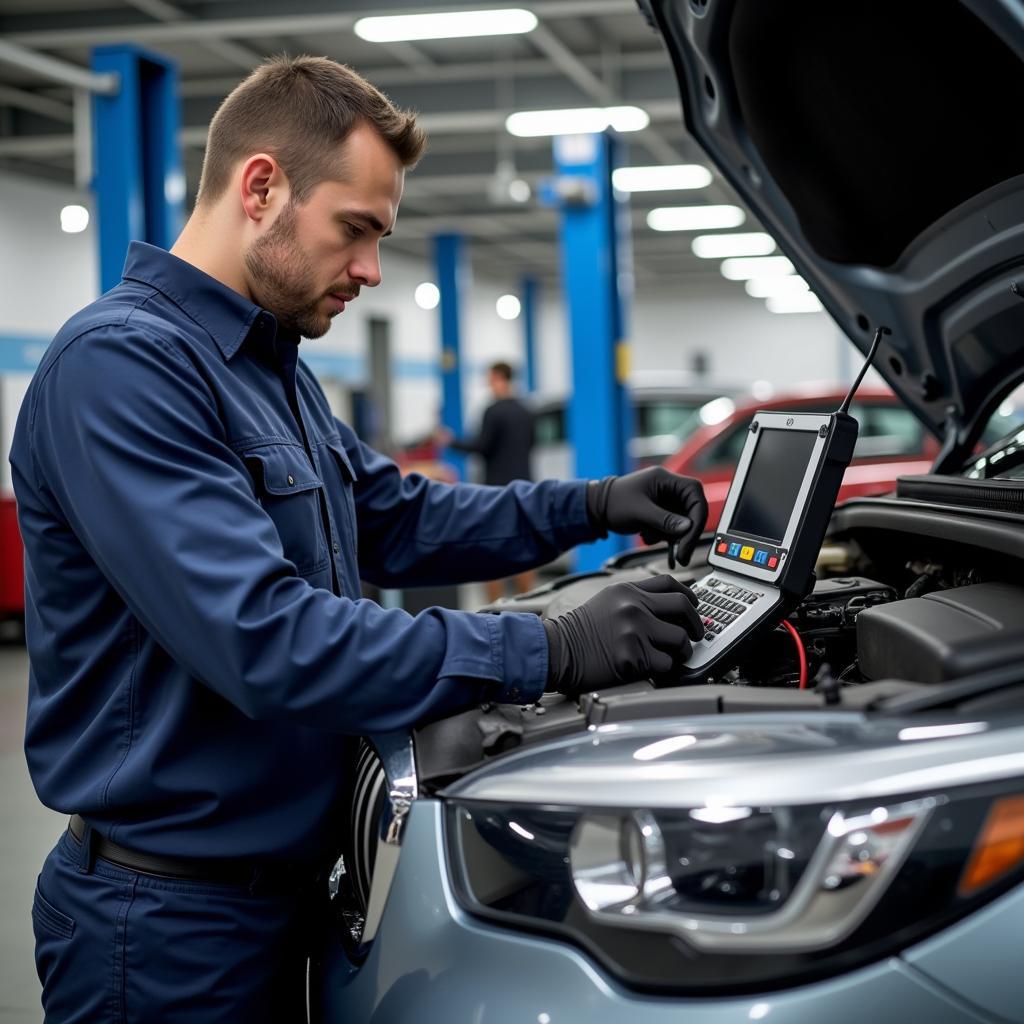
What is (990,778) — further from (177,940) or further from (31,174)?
(31,174)

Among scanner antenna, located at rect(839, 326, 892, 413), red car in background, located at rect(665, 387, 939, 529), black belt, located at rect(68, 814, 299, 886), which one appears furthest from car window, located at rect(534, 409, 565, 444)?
black belt, located at rect(68, 814, 299, 886)

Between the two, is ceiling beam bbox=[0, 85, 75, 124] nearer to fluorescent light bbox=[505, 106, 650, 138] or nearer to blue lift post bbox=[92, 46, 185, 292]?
fluorescent light bbox=[505, 106, 650, 138]

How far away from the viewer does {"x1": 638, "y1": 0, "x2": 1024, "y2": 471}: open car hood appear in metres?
1.66

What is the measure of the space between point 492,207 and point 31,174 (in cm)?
594

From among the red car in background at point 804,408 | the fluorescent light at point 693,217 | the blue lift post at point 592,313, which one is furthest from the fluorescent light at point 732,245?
→ the red car in background at point 804,408

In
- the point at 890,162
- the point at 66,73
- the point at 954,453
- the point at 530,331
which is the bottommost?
the point at 954,453

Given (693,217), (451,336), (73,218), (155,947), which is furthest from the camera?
(693,217)

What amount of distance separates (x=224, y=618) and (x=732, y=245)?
18.0 meters

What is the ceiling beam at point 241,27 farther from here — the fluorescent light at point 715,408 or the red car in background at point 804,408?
the red car in background at point 804,408

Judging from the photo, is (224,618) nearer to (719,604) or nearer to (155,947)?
(155,947)

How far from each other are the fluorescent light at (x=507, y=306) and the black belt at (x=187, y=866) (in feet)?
73.0

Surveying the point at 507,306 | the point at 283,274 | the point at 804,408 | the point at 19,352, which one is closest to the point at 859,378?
the point at 283,274

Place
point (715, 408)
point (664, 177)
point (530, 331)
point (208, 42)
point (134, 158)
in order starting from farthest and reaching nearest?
point (530, 331) → point (664, 177) → point (208, 42) → point (715, 408) → point (134, 158)

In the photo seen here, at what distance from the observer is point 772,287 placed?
22.6m
